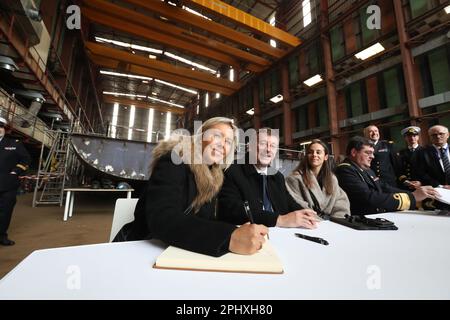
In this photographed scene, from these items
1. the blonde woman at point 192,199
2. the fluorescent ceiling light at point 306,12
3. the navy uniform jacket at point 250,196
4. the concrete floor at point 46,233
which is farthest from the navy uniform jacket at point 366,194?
the fluorescent ceiling light at point 306,12

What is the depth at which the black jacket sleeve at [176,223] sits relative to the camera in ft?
2.02

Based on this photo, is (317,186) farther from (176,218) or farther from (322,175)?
(176,218)

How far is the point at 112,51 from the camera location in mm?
9398

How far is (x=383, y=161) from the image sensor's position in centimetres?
298

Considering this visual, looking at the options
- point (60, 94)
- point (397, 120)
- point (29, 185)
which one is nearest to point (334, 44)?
point (397, 120)

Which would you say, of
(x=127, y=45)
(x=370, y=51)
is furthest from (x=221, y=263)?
(x=127, y=45)

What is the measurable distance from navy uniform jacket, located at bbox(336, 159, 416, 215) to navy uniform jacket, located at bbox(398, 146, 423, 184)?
1.71 meters

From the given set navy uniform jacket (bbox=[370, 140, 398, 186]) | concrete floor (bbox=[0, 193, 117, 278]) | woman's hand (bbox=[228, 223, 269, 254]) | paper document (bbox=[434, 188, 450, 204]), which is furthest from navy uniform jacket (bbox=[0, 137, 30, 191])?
navy uniform jacket (bbox=[370, 140, 398, 186])

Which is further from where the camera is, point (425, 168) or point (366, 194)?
point (425, 168)

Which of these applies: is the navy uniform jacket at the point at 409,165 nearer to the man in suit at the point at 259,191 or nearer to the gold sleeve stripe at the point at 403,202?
the gold sleeve stripe at the point at 403,202

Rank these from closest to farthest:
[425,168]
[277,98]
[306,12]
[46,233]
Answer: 1. [425,168]
2. [46,233]
3. [306,12]
4. [277,98]

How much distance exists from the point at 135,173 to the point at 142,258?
4689 mm

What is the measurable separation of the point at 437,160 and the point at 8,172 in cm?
564

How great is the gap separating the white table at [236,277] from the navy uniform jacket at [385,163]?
2656 mm
